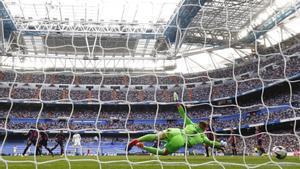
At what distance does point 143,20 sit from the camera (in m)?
23.7

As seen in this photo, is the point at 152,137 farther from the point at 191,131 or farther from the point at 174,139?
the point at 191,131

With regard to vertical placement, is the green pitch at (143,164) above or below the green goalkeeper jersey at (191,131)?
below

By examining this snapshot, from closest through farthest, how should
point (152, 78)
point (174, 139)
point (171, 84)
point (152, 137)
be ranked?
1. point (152, 137)
2. point (174, 139)
3. point (171, 84)
4. point (152, 78)

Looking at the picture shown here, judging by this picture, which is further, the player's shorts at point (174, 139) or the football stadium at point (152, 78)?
the football stadium at point (152, 78)

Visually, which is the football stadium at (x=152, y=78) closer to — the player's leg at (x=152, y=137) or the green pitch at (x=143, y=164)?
the green pitch at (x=143, y=164)

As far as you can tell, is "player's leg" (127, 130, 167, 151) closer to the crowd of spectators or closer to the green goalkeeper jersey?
the green goalkeeper jersey

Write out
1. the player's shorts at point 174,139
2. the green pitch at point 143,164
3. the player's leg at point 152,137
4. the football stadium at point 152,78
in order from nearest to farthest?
the green pitch at point 143,164, the player's leg at point 152,137, the player's shorts at point 174,139, the football stadium at point 152,78

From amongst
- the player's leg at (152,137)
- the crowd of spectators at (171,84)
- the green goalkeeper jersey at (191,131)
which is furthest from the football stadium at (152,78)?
the player's leg at (152,137)

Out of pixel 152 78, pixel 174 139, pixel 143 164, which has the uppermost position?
pixel 152 78

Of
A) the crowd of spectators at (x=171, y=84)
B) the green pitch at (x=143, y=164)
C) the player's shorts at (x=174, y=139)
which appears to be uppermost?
the crowd of spectators at (x=171, y=84)

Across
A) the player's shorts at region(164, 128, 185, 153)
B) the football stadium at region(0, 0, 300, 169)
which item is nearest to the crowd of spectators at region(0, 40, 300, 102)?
the football stadium at region(0, 0, 300, 169)

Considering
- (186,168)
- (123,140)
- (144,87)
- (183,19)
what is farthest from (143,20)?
(186,168)

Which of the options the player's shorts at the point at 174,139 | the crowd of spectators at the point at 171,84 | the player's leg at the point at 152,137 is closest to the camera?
the player's leg at the point at 152,137

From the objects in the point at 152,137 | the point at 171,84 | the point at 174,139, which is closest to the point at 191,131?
the point at 174,139
